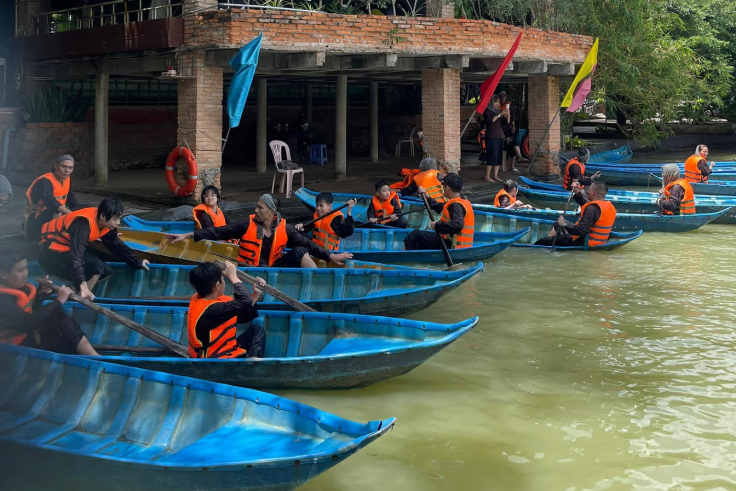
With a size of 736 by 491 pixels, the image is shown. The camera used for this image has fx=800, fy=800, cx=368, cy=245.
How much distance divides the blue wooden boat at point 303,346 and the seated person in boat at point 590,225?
6.38 m

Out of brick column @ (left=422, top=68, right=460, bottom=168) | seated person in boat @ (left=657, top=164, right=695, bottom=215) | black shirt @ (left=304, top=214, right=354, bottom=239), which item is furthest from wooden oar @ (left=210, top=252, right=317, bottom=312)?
brick column @ (left=422, top=68, right=460, bottom=168)

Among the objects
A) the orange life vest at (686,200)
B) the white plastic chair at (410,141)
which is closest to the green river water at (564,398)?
the orange life vest at (686,200)

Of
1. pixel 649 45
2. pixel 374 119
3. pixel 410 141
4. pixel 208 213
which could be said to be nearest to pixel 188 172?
pixel 208 213

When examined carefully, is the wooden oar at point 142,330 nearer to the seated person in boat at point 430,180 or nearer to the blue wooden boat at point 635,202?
the seated person in boat at point 430,180

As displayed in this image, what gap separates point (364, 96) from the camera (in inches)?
973

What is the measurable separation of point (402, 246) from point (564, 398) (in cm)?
536

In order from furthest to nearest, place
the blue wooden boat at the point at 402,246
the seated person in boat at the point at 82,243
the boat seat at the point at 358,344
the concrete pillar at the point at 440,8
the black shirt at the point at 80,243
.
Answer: the concrete pillar at the point at 440,8 < the blue wooden boat at the point at 402,246 < the seated person in boat at the point at 82,243 < the black shirt at the point at 80,243 < the boat seat at the point at 358,344

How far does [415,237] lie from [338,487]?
20.1ft

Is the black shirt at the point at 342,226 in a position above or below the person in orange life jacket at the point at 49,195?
below

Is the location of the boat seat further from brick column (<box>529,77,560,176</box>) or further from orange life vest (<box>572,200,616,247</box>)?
brick column (<box>529,77,560,176</box>)

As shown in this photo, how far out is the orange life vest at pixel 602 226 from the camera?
1273 centimetres

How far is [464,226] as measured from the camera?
11227 millimetres

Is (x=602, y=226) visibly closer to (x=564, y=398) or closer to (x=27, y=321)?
(x=564, y=398)

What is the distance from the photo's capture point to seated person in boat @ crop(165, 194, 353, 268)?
9.10m
